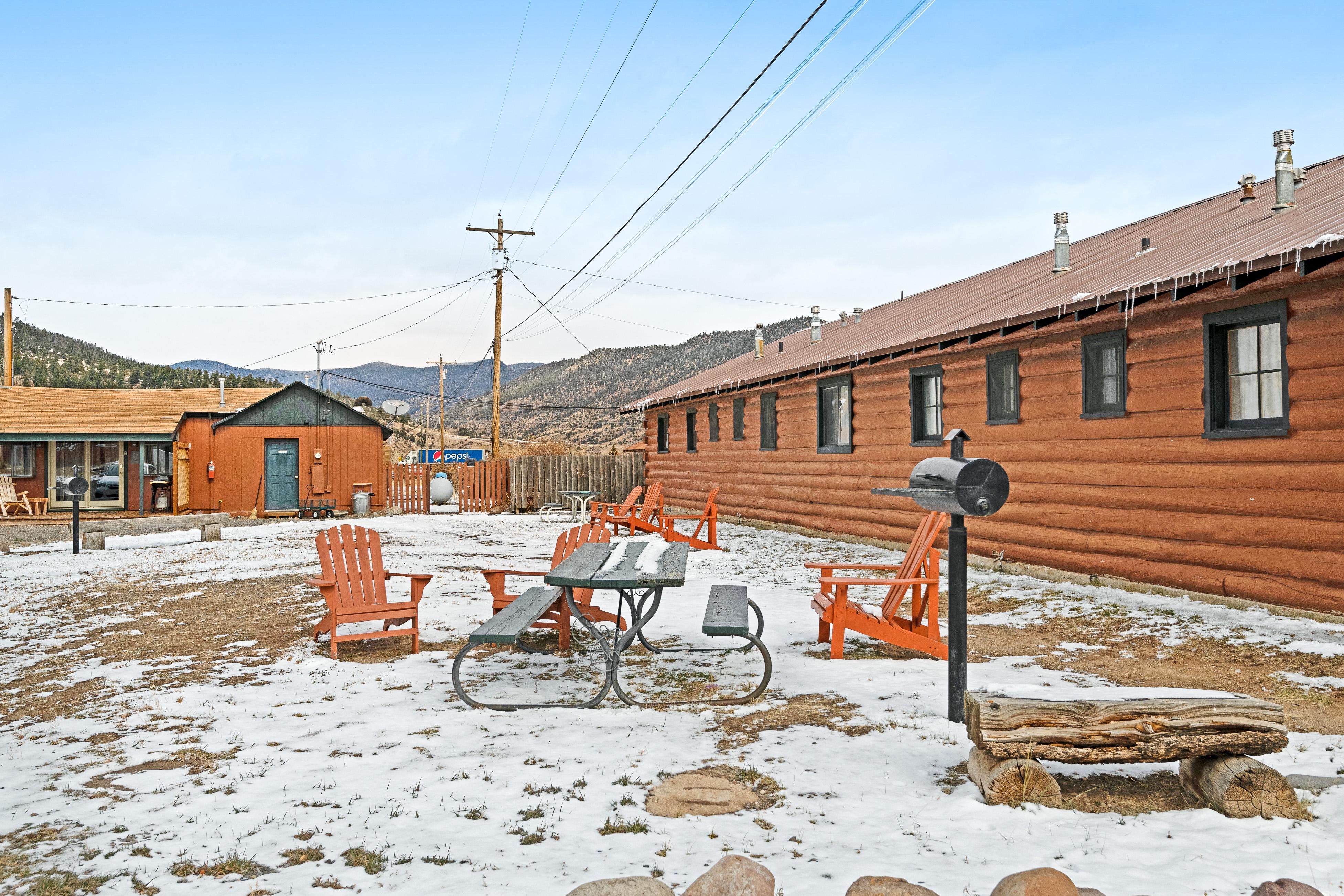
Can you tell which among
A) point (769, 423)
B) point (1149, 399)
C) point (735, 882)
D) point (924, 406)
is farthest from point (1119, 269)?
point (735, 882)

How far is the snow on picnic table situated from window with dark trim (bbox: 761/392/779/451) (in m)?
10.4

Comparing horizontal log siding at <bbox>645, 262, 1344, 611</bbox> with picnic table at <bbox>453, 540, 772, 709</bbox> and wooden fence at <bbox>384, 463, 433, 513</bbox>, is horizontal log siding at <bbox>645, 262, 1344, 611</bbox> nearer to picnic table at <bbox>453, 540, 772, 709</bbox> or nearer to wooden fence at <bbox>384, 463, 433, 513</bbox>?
picnic table at <bbox>453, 540, 772, 709</bbox>

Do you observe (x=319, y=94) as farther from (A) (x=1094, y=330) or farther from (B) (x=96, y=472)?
(B) (x=96, y=472)

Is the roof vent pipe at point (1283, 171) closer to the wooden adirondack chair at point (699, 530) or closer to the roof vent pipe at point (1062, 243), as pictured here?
the roof vent pipe at point (1062, 243)

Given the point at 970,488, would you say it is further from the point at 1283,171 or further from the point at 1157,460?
the point at 1283,171

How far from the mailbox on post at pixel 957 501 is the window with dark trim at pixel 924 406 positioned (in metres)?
7.64

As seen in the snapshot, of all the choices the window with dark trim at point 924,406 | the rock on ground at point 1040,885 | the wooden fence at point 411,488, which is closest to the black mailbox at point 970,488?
the rock on ground at point 1040,885

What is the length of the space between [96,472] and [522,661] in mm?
25395

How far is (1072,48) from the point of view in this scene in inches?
413

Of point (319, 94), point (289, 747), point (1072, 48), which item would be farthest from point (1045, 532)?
point (319, 94)

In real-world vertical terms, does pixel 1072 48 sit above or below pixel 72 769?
above

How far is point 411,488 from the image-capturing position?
2448cm

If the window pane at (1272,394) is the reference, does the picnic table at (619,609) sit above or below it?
below

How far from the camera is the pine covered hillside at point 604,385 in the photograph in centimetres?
8269
